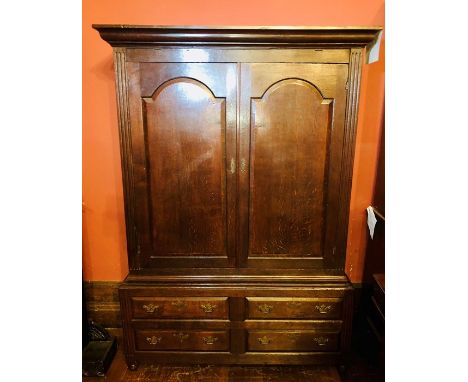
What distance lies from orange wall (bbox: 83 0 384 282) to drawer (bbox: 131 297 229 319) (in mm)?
561

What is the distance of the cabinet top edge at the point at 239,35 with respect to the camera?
1337 mm

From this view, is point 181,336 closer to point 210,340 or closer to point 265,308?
point 210,340

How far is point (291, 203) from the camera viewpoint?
1571 millimetres

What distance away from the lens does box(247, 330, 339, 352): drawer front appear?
Result: 167cm

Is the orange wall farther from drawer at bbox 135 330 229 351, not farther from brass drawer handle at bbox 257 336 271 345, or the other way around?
brass drawer handle at bbox 257 336 271 345

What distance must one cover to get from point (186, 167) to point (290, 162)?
0.58 meters

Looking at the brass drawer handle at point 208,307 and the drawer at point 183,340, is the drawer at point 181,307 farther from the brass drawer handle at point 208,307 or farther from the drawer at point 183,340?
the drawer at point 183,340

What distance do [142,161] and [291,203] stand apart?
871 mm

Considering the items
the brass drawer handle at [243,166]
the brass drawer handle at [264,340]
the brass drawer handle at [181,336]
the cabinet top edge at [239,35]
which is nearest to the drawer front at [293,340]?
the brass drawer handle at [264,340]

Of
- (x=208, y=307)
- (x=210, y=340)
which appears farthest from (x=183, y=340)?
(x=208, y=307)

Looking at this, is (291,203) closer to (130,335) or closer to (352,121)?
(352,121)

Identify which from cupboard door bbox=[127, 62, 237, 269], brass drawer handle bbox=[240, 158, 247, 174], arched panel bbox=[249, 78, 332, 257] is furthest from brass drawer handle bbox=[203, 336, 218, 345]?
brass drawer handle bbox=[240, 158, 247, 174]

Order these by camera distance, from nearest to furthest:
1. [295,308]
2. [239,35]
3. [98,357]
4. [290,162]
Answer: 1. [239,35]
2. [290,162]
3. [295,308]
4. [98,357]

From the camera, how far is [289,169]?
1.53 m
